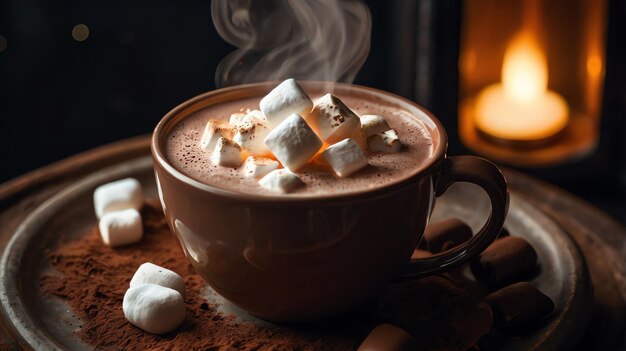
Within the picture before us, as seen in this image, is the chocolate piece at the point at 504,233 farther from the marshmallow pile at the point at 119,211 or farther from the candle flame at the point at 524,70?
the candle flame at the point at 524,70

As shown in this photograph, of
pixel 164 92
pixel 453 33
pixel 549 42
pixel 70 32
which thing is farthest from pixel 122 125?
pixel 549 42

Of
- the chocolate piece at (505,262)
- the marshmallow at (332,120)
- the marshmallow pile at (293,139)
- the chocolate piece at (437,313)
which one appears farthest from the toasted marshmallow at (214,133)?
the chocolate piece at (505,262)

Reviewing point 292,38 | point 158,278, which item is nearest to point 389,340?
point 158,278

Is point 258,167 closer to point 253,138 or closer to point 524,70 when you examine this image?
point 253,138

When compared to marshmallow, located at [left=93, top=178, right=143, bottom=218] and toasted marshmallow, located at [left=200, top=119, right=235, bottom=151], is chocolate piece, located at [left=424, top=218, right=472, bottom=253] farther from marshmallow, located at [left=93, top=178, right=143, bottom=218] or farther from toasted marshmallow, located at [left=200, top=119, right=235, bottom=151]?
marshmallow, located at [left=93, top=178, right=143, bottom=218]

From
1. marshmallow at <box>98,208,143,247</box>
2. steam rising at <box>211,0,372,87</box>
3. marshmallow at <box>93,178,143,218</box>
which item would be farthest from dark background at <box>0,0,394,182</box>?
marshmallow at <box>98,208,143,247</box>
